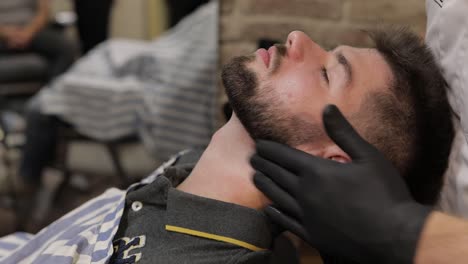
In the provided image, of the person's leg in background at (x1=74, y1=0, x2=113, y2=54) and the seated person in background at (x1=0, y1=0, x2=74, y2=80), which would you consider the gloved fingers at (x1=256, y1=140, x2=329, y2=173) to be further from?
the seated person in background at (x1=0, y1=0, x2=74, y2=80)

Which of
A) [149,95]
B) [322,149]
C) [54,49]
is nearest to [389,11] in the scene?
[322,149]

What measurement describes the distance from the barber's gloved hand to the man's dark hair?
20 centimetres

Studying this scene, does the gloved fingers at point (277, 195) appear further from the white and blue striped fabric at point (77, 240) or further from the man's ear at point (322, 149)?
the white and blue striped fabric at point (77, 240)

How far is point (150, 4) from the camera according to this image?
277cm

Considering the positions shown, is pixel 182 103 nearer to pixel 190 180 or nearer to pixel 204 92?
pixel 204 92

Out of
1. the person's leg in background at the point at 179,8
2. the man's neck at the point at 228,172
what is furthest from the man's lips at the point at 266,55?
the person's leg in background at the point at 179,8

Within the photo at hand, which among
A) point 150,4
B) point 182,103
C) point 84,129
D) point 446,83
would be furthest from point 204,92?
point 446,83

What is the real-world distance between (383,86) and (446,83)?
127 millimetres

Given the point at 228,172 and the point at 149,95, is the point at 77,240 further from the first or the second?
the point at 149,95

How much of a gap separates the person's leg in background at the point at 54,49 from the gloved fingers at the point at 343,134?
2.69 meters

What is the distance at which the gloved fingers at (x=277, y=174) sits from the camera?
2.87ft

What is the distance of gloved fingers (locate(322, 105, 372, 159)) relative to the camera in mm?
820

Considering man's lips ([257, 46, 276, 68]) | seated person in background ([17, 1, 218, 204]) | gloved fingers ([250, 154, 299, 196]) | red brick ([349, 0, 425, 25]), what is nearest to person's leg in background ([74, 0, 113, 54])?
seated person in background ([17, 1, 218, 204])

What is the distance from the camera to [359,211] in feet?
2.56
